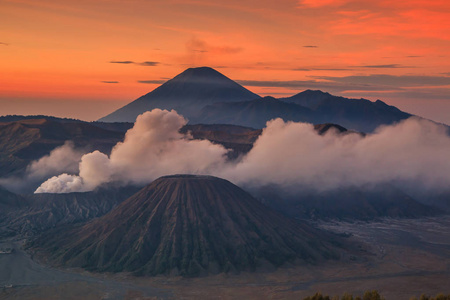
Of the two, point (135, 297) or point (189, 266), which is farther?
point (189, 266)

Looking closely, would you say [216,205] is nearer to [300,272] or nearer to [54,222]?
[300,272]

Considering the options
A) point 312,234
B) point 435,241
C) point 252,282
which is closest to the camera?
point 252,282

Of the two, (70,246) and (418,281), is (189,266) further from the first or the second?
(418,281)

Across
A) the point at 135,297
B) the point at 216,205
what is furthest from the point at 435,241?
the point at 135,297

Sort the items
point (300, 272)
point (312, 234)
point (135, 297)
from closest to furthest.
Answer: point (135, 297), point (300, 272), point (312, 234)

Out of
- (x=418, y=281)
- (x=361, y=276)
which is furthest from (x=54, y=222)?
(x=418, y=281)

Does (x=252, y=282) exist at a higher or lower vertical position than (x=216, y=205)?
lower
